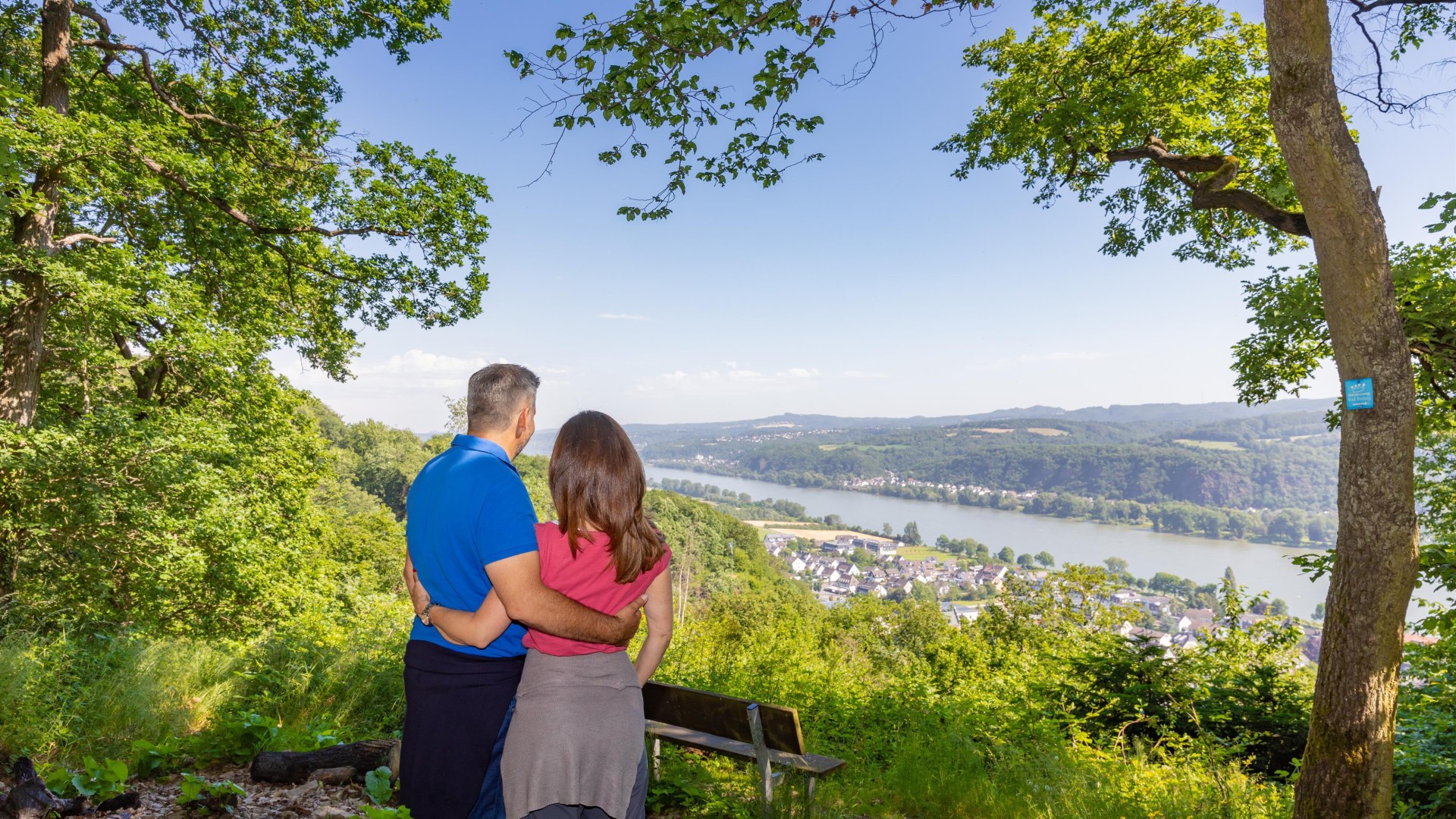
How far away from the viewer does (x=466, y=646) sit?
1705 millimetres

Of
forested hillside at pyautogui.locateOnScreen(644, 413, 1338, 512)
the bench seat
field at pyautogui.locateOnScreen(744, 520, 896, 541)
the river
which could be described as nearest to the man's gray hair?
the bench seat

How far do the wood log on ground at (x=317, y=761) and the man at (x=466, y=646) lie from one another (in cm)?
A: 191

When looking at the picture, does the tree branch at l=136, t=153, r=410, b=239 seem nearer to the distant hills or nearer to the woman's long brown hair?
the woman's long brown hair

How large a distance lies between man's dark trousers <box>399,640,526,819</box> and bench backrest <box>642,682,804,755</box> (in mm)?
1601

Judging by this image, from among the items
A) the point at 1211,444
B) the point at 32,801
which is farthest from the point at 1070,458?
the point at 32,801

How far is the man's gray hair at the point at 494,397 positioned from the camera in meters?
1.77

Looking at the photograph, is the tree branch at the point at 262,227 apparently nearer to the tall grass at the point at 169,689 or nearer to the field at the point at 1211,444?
the tall grass at the point at 169,689

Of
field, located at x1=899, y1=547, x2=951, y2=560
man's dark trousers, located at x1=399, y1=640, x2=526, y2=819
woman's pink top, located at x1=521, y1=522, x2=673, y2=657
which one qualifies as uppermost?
woman's pink top, located at x1=521, y1=522, x2=673, y2=657

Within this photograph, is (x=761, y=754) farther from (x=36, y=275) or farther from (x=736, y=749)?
(x=36, y=275)

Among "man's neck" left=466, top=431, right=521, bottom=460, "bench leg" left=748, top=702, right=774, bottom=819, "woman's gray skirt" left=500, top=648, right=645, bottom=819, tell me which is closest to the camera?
"woman's gray skirt" left=500, top=648, right=645, bottom=819

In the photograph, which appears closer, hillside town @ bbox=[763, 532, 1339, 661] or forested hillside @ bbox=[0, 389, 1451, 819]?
forested hillside @ bbox=[0, 389, 1451, 819]

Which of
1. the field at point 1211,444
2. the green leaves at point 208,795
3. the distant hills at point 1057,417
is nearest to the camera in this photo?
the green leaves at point 208,795

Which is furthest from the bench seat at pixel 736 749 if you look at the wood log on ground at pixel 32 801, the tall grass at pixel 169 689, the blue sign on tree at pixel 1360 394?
the blue sign on tree at pixel 1360 394

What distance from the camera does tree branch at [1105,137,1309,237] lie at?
4.69 metres
